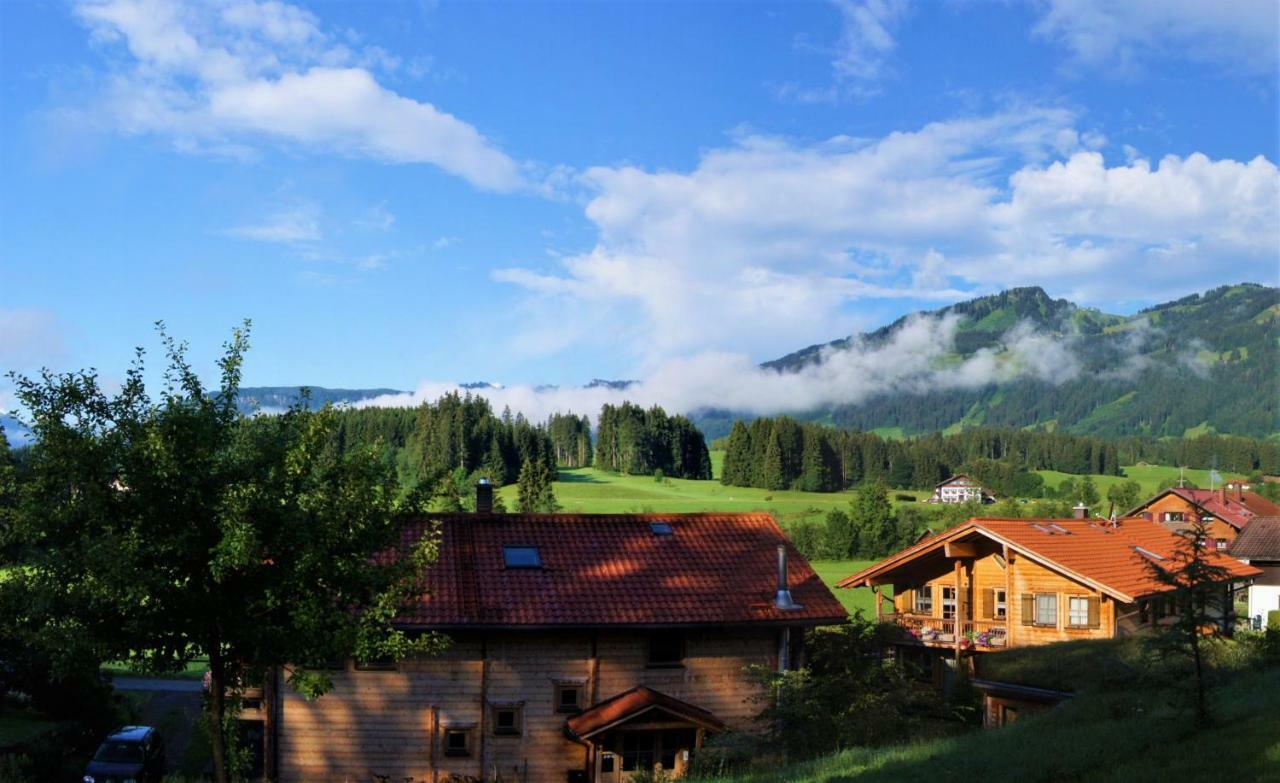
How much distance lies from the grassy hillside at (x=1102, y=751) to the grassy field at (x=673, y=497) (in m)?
81.2

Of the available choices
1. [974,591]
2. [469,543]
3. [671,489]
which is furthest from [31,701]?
[671,489]

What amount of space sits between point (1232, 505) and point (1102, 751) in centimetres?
8966

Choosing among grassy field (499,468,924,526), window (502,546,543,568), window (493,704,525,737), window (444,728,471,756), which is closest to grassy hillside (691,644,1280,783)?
window (493,704,525,737)

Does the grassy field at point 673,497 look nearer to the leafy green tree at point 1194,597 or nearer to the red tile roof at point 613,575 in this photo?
the red tile roof at point 613,575

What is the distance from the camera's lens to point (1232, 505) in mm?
95188

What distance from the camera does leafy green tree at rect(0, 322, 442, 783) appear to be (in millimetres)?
17625

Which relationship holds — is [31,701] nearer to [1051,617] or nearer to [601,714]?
[601,714]

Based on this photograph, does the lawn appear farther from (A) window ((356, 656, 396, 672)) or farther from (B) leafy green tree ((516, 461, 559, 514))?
(A) window ((356, 656, 396, 672))

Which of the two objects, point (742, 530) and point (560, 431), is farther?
point (560, 431)

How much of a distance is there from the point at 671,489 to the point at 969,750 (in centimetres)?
12595

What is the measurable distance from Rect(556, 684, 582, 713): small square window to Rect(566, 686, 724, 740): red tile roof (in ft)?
0.93

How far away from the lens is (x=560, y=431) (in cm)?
19075

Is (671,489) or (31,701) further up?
(671,489)

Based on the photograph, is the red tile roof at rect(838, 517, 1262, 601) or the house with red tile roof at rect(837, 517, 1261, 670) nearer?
the red tile roof at rect(838, 517, 1262, 601)
